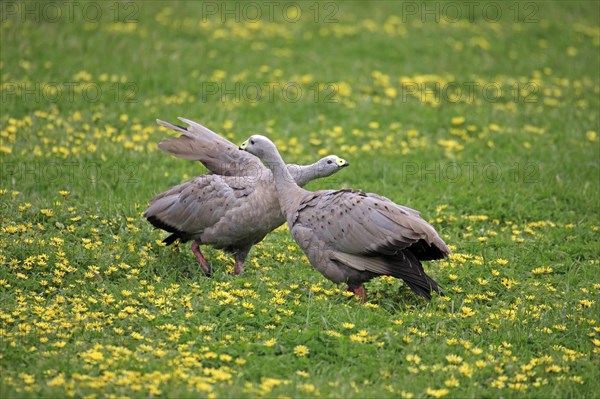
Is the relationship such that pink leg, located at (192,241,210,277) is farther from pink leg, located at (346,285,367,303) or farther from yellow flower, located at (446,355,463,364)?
yellow flower, located at (446,355,463,364)

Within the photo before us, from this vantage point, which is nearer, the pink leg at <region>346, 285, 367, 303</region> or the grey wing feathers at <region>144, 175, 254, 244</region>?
the pink leg at <region>346, 285, 367, 303</region>

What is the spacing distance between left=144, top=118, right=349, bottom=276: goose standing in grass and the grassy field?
308 millimetres

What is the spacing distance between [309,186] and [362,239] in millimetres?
3351

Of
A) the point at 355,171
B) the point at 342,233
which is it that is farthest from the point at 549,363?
the point at 355,171

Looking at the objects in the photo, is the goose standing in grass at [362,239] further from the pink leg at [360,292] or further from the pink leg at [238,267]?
the pink leg at [238,267]

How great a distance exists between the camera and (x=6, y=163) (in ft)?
31.5

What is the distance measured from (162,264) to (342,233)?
5.92 feet

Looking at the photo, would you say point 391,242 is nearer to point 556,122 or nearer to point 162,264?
point 162,264

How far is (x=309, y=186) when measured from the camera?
10086 millimetres

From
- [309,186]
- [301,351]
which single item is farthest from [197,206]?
[309,186]

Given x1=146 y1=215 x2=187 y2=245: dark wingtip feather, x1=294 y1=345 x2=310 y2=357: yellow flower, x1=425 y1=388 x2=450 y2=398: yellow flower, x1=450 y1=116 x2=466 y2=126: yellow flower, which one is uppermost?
x1=450 y1=116 x2=466 y2=126: yellow flower

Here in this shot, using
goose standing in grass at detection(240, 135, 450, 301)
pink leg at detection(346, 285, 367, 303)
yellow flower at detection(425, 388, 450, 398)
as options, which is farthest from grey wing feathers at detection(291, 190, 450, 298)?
yellow flower at detection(425, 388, 450, 398)

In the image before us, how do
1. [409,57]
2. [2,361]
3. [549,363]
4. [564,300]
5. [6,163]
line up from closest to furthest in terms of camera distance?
1. [2,361]
2. [549,363]
3. [564,300]
4. [6,163]
5. [409,57]

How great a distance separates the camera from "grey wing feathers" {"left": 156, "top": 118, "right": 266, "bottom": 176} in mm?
7938
